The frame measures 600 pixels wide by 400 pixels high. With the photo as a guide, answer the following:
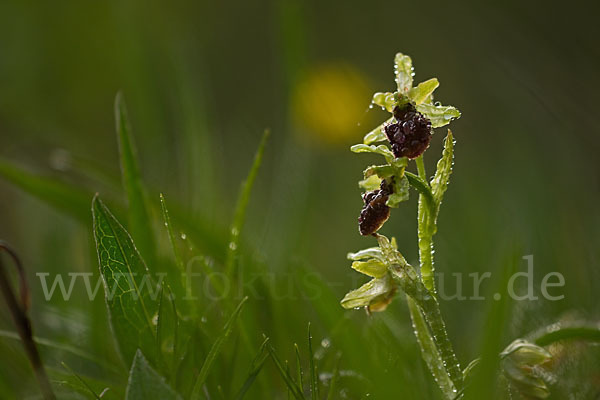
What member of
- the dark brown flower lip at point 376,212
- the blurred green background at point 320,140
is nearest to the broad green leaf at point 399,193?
the dark brown flower lip at point 376,212

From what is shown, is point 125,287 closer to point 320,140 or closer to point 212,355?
point 212,355

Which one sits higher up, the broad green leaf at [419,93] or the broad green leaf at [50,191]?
the broad green leaf at [419,93]

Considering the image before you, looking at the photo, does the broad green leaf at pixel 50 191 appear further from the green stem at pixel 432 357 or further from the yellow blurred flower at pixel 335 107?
the yellow blurred flower at pixel 335 107

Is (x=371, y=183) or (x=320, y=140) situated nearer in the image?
(x=371, y=183)

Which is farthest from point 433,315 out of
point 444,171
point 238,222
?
point 238,222

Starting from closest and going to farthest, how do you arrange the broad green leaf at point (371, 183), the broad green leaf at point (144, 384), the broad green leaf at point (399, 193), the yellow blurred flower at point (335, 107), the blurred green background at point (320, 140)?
the broad green leaf at point (144, 384) < the broad green leaf at point (399, 193) < the broad green leaf at point (371, 183) < the blurred green background at point (320, 140) < the yellow blurred flower at point (335, 107)

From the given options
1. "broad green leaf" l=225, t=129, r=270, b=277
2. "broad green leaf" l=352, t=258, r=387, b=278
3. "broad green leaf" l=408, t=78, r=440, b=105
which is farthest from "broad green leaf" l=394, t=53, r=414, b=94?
"broad green leaf" l=225, t=129, r=270, b=277

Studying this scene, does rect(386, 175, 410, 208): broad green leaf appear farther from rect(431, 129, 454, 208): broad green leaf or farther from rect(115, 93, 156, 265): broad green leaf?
rect(115, 93, 156, 265): broad green leaf
